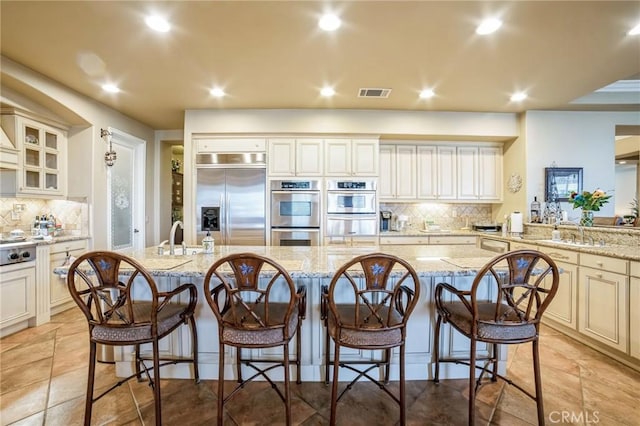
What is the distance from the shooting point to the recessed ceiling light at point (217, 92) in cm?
330

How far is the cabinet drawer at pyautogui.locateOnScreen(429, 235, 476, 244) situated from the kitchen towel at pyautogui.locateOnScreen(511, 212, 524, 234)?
546 millimetres

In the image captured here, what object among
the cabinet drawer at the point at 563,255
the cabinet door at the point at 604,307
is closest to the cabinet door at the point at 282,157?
the cabinet drawer at the point at 563,255

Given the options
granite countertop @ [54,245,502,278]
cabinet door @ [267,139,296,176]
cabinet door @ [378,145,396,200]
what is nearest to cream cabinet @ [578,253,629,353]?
granite countertop @ [54,245,502,278]

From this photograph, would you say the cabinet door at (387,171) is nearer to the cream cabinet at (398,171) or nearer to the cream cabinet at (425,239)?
the cream cabinet at (398,171)

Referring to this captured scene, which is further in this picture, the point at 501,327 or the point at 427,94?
the point at 427,94

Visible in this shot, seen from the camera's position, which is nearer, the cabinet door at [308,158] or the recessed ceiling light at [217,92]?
the recessed ceiling light at [217,92]

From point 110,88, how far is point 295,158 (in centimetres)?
236

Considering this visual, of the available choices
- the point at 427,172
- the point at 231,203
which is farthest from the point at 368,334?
the point at 427,172

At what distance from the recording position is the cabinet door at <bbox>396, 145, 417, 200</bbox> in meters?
4.46

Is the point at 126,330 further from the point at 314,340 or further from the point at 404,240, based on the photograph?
the point at 404,240

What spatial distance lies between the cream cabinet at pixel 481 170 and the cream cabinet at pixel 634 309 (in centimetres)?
239

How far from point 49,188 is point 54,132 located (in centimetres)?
72

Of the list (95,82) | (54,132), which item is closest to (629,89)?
(95,82)

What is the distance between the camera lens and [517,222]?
399 centimetres
